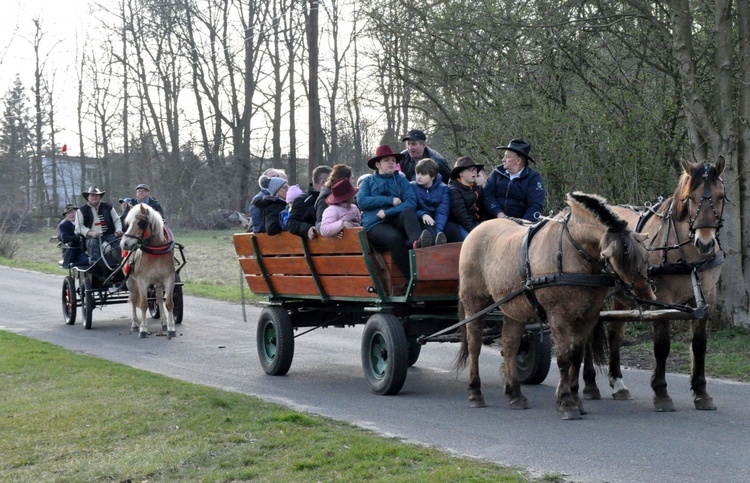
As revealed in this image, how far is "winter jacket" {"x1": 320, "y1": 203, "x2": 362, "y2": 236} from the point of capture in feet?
29.1

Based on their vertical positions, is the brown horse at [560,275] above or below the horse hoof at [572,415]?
above

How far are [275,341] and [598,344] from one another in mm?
3779

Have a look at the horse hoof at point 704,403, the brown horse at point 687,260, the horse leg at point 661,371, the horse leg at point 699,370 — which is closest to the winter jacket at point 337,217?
the brown horse at point 687,260

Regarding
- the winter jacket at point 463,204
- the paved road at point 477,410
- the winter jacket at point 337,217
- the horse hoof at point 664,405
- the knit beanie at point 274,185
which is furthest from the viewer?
the knit beanie at point 274,185

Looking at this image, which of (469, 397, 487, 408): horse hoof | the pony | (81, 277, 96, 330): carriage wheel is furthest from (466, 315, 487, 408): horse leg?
(81, 277, 96, 330): carriage wheel

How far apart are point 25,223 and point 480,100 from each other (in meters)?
40.5

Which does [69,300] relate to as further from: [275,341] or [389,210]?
[389,210]

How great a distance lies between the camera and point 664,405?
7.47 metres

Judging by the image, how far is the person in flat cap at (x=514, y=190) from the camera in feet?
29.3

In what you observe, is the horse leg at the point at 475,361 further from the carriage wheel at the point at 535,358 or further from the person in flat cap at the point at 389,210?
the carriage wheel at the point at 535,358

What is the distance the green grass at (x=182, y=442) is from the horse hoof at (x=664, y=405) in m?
2.19

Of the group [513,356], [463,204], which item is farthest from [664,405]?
[463,204]

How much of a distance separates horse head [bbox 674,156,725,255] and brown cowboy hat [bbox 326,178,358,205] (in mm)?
3108

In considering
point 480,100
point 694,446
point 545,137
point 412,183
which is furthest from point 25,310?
point 694,446
